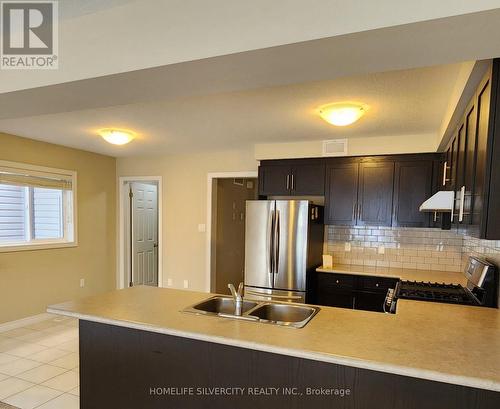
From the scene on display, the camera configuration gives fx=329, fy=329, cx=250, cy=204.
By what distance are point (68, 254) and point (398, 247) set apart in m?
4.49

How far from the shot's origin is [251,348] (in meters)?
1.56

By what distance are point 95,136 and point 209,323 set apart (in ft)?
10.4

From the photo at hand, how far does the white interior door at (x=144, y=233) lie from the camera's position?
226 inches

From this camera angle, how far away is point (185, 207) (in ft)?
17.0

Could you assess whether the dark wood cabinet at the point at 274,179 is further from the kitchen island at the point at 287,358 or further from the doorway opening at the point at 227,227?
the kitchen island at the point at 287,358

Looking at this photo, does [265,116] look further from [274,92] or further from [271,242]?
[271,242]

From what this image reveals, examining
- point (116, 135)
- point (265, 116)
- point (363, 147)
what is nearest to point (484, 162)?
point (265, 116)

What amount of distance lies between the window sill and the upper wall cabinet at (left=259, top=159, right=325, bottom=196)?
288 cm

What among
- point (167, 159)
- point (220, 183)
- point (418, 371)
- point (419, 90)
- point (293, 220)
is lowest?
point (418, 371)

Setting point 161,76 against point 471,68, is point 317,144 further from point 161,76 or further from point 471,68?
point 161,76

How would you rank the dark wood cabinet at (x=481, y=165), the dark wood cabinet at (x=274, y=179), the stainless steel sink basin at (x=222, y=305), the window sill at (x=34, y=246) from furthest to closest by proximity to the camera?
the dark wood cabinet at (x=274, y=179)
the window sill at (x=34, y=246)
the stainless steel sink basin at (x=222, y=305)
the dark wood cabinet at (x=481, y=165)

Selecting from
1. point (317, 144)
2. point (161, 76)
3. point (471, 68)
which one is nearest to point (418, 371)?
point (471, 68)

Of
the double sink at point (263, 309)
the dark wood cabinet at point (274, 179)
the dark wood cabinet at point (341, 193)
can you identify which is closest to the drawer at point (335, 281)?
the dark wood cabinet at point (341, 193)

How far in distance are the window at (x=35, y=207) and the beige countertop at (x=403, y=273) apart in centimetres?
362
